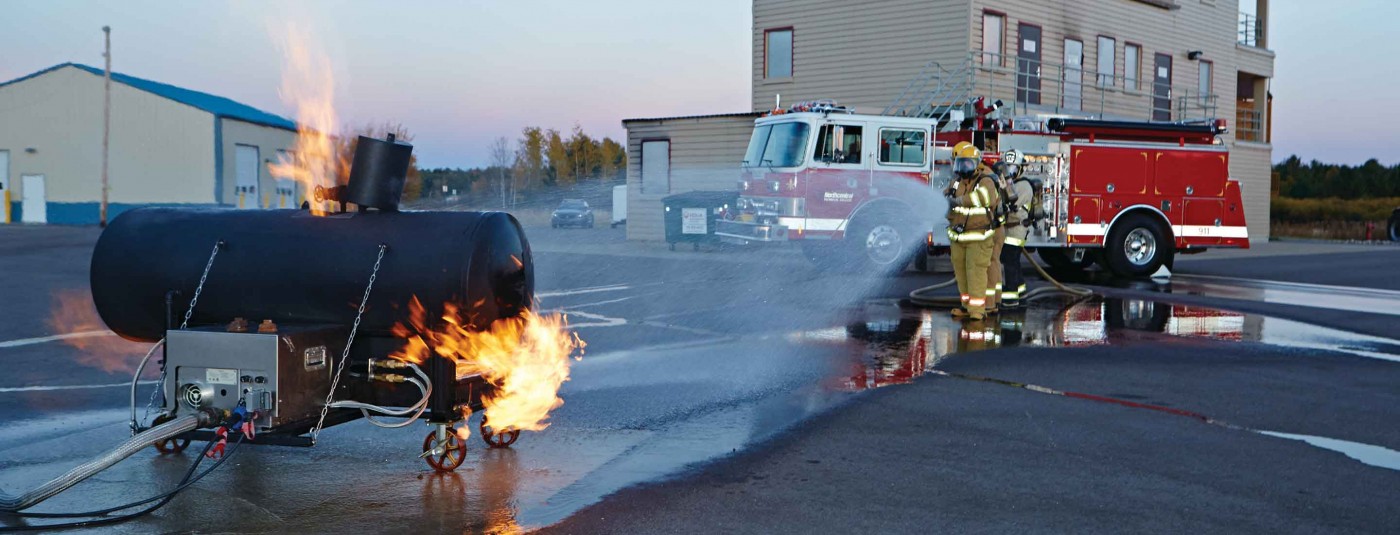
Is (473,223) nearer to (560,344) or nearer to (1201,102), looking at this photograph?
(560,344)

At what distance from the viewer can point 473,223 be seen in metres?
5.64

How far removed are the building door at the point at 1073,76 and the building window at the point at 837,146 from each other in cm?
1363

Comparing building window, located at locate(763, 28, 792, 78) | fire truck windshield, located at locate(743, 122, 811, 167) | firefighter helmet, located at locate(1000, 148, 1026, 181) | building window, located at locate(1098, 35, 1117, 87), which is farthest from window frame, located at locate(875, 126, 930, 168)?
building window, located at locate(1098, 35, 1117, 87)

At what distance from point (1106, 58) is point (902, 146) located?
1527cm

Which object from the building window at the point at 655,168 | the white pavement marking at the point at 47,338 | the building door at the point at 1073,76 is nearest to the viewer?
the white pavement marking at the point at 47,338

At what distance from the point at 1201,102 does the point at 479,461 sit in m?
32.5

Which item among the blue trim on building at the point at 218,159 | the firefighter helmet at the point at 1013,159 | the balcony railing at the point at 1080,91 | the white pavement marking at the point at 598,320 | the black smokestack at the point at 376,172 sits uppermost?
the balcony railing at the point at 1080,91

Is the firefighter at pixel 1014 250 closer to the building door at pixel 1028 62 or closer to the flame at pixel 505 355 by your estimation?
the flame at pixel 505 355

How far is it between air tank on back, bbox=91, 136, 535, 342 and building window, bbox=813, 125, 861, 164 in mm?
11773

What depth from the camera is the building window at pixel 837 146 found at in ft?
57.0

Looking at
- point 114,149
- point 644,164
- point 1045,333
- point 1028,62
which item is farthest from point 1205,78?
point 114,149

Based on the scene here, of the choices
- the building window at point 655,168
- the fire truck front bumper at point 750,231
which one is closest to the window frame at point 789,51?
the building window at point 655,168

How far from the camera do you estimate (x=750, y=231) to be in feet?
57.6

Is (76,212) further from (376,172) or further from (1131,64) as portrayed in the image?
(376,172)
